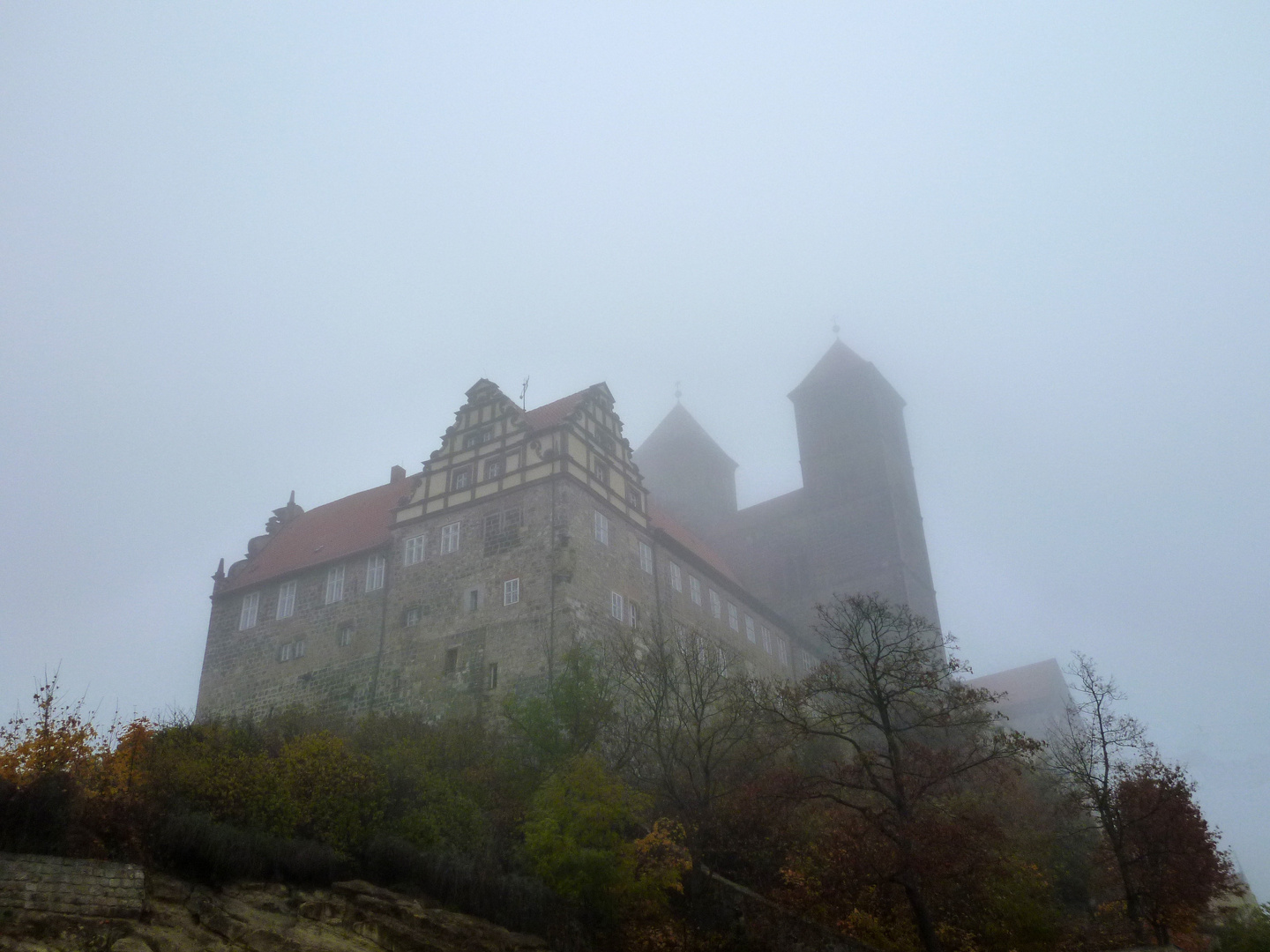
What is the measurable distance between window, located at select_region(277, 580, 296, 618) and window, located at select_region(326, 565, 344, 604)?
1604 mm

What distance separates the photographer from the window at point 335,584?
37531 mm

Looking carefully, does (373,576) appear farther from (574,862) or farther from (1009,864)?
(1009,864)

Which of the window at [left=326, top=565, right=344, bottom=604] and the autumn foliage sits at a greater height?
the window at [left=326, top=565, right=344, bottom=604]

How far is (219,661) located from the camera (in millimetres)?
39062

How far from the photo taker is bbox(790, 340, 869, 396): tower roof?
61469mm

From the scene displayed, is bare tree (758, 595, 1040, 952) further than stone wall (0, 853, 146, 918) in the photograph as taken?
Yes

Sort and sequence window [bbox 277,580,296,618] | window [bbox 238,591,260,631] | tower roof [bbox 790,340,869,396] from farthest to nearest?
tower roof [bbox 790,340,869,396] < window [bbox 238,591,260,631] < window [bbox 277,580,296,618]

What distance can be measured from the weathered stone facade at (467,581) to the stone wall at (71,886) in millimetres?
15180

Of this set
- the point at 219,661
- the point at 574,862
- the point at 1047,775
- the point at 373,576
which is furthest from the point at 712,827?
the point at 219,661

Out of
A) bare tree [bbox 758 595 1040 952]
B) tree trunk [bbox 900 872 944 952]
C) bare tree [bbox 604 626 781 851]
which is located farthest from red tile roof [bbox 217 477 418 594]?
tree trunk [bbox 900 872 944 952]

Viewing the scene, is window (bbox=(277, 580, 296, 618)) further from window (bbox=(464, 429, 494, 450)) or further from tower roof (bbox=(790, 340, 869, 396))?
tower roof (bbox=(790, 340, 869, 396))

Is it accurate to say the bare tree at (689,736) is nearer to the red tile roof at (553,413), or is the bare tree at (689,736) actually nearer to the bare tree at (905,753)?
the bare tree at (905,753)

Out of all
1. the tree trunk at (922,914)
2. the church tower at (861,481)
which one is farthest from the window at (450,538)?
the church tower at (861,481)

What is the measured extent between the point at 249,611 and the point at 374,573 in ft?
19.7
